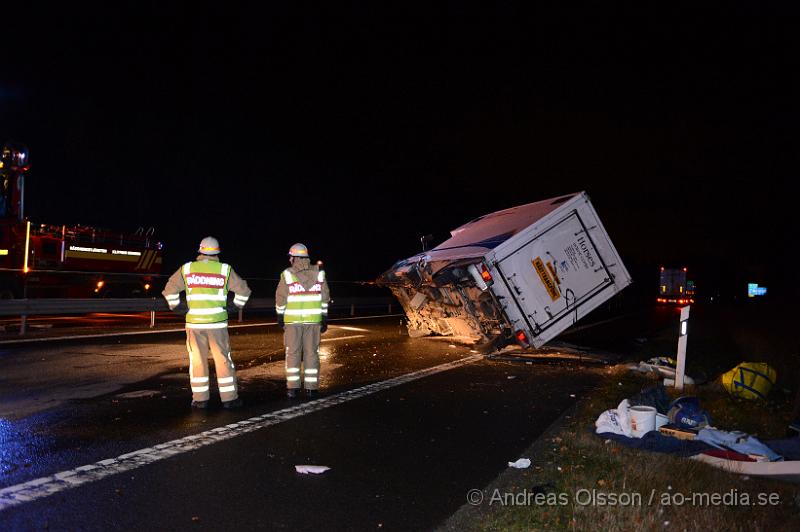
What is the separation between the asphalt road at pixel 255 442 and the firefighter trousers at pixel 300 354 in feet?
0.84

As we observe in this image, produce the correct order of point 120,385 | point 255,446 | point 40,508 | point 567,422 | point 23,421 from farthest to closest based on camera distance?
point 120,385, point 567,422, point 23,421, point 255,446, point 40,508

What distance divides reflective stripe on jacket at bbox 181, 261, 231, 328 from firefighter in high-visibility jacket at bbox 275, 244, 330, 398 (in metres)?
0.81

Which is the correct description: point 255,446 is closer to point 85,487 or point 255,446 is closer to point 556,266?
point 85,487

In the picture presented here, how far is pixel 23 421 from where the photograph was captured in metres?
5.33

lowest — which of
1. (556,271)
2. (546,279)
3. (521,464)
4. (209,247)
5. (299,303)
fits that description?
(521,464)

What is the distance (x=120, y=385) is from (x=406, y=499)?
4517 mm

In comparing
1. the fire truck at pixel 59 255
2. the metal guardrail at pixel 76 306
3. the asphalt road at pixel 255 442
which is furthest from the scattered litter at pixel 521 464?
the fire truck at pixel 59 255

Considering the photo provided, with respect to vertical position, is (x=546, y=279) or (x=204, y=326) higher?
(x=546, y=279)

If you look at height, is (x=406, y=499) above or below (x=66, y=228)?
below

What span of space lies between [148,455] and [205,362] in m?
1.66

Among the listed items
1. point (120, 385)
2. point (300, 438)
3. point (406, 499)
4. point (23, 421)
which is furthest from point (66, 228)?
point (406, 499)

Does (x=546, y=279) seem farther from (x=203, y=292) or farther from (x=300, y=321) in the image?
(x=203, y=292)

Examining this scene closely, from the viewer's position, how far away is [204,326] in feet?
19.8

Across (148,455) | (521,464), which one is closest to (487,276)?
(521,464)
